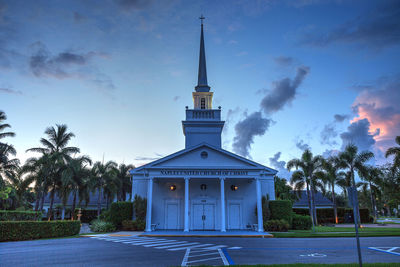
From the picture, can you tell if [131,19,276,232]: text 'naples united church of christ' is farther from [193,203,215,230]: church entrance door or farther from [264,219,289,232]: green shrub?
[264,219,289,232]: green shrub

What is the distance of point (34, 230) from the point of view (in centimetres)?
1880

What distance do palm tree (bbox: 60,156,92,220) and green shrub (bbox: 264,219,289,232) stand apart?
23.5 m

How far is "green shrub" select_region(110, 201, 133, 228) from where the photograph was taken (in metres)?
25.1

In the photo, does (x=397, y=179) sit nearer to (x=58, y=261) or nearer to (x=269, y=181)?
(x=269, y=181)

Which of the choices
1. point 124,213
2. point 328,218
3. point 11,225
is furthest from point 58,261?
point 328,218

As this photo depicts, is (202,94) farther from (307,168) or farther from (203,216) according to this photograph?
(307,168)

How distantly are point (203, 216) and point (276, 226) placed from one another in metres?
6.84

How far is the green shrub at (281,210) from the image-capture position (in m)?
25.3

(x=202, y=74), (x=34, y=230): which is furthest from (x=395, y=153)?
(x=34, y=230)

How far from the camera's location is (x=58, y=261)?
9.91 m

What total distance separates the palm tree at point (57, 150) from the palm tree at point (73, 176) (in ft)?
2.98

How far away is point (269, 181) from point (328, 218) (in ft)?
76.9

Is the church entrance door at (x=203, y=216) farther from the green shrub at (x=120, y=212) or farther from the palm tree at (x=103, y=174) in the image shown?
the palm tree at (x=103, y=174)

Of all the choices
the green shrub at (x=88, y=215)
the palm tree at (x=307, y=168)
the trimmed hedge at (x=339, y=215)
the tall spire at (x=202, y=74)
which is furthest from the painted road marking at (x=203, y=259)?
the green shrub at (x=88, y=215)
